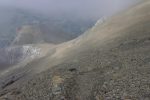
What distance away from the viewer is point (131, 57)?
8075 cm

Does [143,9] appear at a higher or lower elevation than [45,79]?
higher

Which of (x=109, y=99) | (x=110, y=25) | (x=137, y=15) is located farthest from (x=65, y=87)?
(x=110, y=25)

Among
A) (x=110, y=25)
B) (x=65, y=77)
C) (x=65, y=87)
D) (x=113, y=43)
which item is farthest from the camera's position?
(x=110, y=25)

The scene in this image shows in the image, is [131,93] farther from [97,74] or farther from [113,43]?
[113,43]

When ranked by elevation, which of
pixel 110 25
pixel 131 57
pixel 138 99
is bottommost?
pixel 138 99

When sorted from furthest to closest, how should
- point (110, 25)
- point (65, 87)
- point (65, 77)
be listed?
1. point (110, 25)
2. point (65, 77)
3. point (65, 87)

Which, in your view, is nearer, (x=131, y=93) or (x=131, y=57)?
(x=131, y=93)

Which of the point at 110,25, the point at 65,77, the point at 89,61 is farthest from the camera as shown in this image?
the point at 110,25

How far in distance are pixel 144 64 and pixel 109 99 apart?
1388cm

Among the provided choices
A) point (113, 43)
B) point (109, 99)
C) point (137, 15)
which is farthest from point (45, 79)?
point (137, 15)

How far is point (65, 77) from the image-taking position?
80.1 m

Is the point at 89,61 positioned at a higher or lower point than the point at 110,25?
lower

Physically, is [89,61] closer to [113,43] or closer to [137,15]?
[113,43]

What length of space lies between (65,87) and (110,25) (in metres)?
72.3
